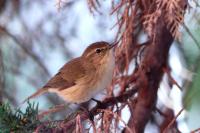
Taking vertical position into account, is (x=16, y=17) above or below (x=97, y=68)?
A: above

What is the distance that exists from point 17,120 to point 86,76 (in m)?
1.04

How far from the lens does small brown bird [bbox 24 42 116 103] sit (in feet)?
10.4

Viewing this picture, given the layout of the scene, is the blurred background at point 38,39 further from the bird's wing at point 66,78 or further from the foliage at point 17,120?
→ the foliage at point 17,120

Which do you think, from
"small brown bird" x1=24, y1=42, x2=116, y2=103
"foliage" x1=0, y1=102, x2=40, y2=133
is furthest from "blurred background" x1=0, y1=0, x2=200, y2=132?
"foliage" x1=0, y1=102, x2=40, y2=133

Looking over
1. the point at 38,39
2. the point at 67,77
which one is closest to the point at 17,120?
the point at 67,77

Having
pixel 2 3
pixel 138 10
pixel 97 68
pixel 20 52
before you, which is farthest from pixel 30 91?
pixel 138 10

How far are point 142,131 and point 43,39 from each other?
5.81 feet

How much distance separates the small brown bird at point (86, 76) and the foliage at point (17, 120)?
0.83 m

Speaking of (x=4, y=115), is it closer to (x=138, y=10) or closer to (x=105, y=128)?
(x=105, y=128)

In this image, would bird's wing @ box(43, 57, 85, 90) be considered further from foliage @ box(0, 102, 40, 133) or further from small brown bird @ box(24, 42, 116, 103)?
foliage @ box(0, 102, 40, 133)

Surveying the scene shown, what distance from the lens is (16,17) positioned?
186 inches

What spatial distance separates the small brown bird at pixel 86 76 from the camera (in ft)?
10.4

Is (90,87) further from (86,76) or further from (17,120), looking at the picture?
(17,120)

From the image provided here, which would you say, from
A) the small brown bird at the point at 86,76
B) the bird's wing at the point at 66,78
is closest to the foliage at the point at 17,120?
the small brown bird at the point at 86,76
